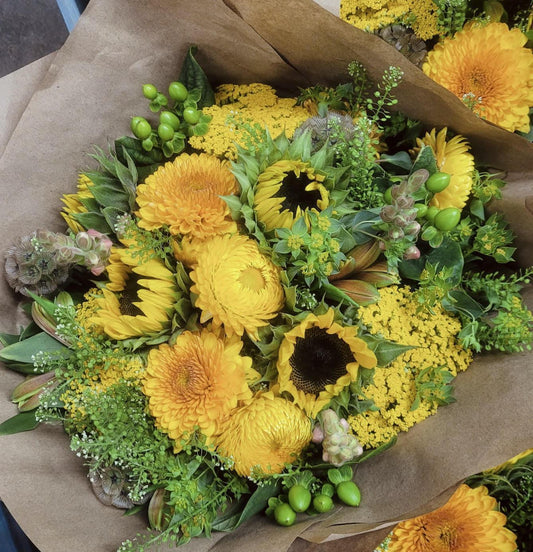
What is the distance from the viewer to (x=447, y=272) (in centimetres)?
86

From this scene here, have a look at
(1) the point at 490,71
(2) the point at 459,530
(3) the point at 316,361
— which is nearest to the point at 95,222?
(3) the point at 316,361

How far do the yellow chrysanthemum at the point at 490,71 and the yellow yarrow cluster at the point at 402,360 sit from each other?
1.18 ft

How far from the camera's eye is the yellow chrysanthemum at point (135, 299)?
0.82 meters

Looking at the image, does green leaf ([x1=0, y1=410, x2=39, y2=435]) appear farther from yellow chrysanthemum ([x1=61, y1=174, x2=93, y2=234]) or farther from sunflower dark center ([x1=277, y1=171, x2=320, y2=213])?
sunflower dark center ([x1=277, y1=171, x2=320, y2=213])

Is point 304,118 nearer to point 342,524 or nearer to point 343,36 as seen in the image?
point 343,36

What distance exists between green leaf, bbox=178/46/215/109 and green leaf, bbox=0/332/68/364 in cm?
50

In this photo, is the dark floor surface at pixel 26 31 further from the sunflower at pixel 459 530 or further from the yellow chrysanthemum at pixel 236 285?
the sunflower at pixel 459 530

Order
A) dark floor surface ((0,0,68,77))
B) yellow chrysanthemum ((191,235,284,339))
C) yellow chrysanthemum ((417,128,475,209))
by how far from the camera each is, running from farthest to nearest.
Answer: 1. dark floor surface ((0,0,68,77))
2. yellow chrysanthemum ((417,128,475,209))
3. yellow chrysanthemum ((191,235,284,339))

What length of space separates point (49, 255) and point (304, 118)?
501 mm

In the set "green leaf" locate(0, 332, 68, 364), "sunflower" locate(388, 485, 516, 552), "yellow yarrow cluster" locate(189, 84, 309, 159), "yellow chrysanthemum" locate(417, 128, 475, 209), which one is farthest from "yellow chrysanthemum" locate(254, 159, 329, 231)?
"sunflower" locate(388, 485, 516, 552)

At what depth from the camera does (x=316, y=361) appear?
825 mm

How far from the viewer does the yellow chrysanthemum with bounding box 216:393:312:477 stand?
2.62 feet

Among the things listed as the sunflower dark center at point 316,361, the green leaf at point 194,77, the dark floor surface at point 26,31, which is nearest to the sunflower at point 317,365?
the sunflower dark center at point 316,361

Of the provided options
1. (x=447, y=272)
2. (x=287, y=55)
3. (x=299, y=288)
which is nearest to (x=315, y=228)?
(x=299, y=288)
